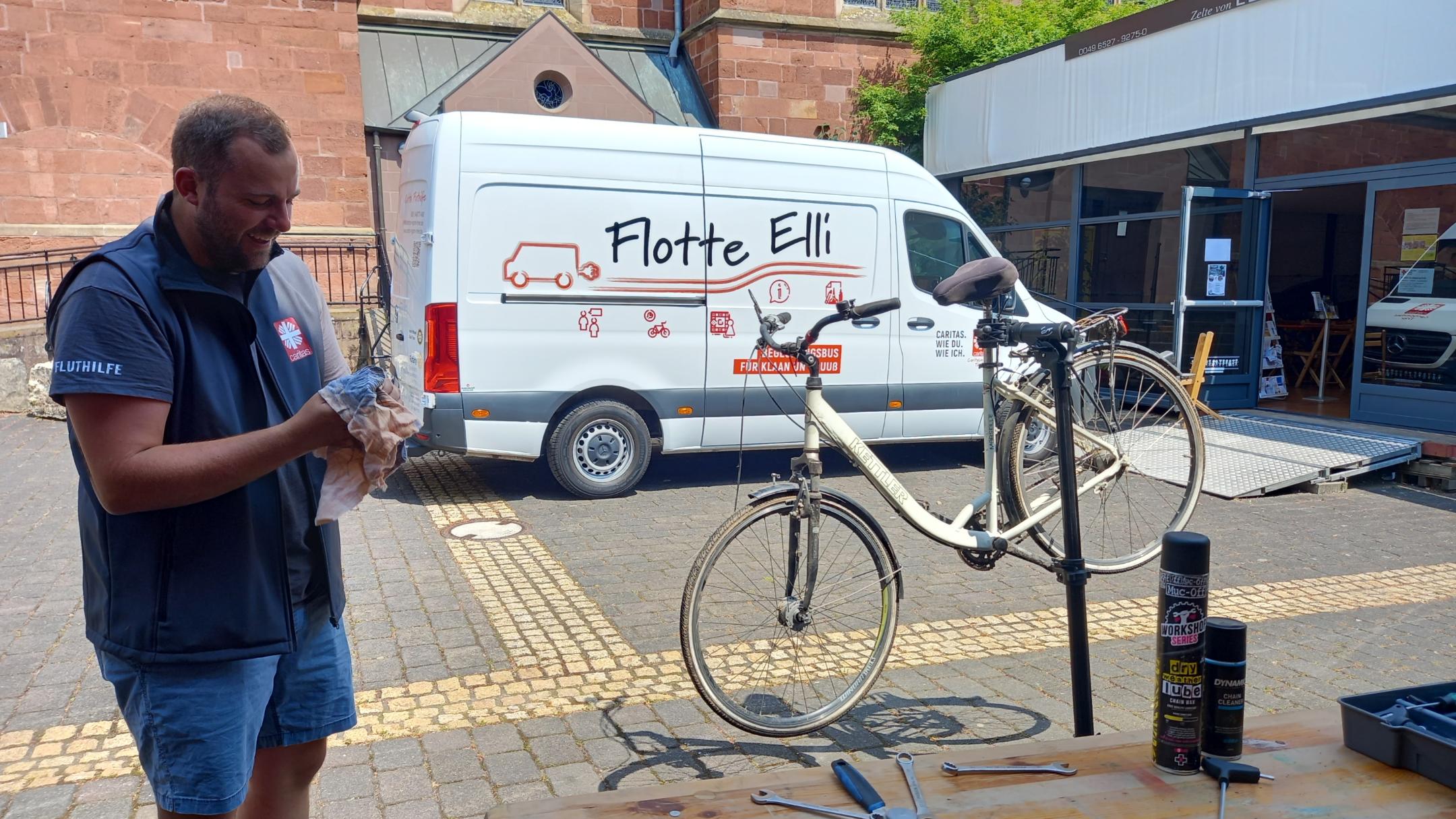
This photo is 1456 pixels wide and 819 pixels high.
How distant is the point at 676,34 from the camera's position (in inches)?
783

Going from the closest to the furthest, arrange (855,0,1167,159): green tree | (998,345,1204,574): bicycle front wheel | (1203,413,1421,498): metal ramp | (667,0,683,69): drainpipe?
(998,345,1204,574): bicycle front wheel, (1203,413,1421,498): metal ramp, (855,0,1167,159): green tree, (667,0,683,69): drainpipe

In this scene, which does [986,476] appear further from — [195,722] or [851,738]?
[195,722]

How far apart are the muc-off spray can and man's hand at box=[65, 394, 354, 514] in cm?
162

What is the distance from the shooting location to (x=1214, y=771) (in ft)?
6.26

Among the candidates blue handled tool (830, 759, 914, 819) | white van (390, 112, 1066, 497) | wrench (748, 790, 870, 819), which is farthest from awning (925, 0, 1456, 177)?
wrench (748, 790, 870, 819)

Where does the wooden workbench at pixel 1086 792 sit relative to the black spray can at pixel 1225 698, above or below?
below

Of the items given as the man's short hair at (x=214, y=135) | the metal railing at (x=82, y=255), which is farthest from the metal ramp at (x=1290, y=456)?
the metal railing at (x=82, y=255)

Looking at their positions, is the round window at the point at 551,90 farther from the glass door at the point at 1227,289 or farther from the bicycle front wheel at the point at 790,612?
the bicycle front wheel at the point at 790,612

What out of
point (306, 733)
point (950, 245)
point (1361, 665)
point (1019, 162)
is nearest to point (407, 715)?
point (306, 733)

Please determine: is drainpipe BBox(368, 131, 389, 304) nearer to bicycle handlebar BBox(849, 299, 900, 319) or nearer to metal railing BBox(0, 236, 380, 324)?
metal railing BBox(0, 236, 380, 324)

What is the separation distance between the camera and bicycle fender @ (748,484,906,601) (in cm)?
352

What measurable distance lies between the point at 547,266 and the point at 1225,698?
6.48 meters

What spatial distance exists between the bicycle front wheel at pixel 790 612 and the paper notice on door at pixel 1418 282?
8407 mm

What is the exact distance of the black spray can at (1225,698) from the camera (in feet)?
6.43
